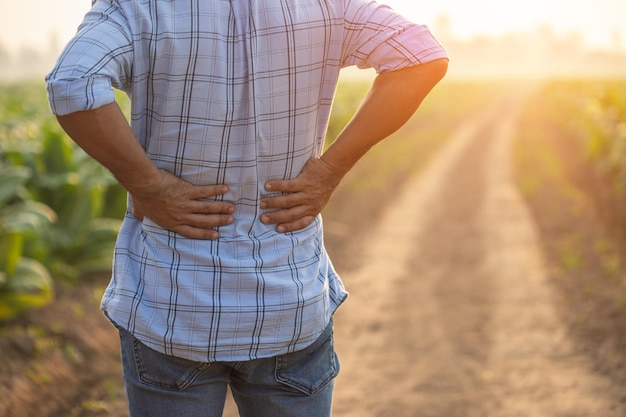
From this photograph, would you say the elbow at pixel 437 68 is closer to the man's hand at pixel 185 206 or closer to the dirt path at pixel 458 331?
the man's hand at pixel 185 206

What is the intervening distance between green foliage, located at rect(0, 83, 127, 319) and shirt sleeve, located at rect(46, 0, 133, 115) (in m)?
3.39

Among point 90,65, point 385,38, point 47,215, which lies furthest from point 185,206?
point 47,215

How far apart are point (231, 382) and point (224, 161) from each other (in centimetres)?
53

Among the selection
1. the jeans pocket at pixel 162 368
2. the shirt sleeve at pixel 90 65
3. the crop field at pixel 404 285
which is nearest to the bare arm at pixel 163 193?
the shirt sleeve at pixel 90 65

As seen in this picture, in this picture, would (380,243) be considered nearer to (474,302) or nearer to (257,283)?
(474,302)

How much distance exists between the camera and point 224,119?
1.47 meters

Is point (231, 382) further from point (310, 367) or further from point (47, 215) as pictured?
point (47, 215)

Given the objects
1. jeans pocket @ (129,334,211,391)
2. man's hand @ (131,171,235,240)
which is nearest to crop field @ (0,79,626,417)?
man's hand @ (131,171,235,240)

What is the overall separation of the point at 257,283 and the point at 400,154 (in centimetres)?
1417

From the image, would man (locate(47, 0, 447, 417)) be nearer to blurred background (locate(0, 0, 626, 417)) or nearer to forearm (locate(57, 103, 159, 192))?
forearm (locate(57, 103, 159, 192))

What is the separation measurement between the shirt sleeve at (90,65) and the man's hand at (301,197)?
40 centimetres

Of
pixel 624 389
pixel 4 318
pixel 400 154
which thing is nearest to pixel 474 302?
pixel 624 389

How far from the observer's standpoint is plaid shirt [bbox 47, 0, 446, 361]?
1420mm

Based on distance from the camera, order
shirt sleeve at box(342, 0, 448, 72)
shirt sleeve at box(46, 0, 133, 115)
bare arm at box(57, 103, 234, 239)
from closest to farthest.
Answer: shirt sleeve at box(46, 0, 133, 115) → bare arm at box(57, 103, 234, 239) → shirt sleeve at box(342, 0, 448, 72)
